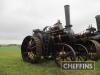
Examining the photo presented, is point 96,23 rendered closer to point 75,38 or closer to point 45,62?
point 75,38

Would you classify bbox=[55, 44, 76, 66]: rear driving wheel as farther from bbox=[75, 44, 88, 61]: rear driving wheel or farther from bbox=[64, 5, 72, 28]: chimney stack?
bbox=[64, 5, 72, 28]: chimney stack

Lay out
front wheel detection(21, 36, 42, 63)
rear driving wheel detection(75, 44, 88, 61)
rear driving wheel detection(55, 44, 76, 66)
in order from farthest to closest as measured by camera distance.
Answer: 1. rear driving wheel detection(75, 44, 88, 61)
2. front wheel detection(21, 36, 42, 63)
3. rear driving wheel detection(55, 44, 76, 66)

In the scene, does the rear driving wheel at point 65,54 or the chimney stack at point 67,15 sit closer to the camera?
the rear driving wheel at point 65,54

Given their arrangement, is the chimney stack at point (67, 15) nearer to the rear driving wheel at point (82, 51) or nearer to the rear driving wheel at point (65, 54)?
the rear driving wheel at point (82, 51)

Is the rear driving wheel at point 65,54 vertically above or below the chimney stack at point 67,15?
below

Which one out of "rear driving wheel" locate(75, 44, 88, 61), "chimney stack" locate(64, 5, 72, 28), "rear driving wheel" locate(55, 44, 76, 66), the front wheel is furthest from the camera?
"chimney stack" locate(64, 5, 72, 28)

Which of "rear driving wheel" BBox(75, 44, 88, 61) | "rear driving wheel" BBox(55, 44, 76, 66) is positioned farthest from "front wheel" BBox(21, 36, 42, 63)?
"rear driving wheel" BBox(75, 44, 88, 61)

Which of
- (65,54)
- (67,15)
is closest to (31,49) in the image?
(65,54)

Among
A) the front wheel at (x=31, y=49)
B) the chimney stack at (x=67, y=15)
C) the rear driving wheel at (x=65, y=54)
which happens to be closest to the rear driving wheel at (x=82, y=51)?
the rear driving wheel at (x=65, y=54)

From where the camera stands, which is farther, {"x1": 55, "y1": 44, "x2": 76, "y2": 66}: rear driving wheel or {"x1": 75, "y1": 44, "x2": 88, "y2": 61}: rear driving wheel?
{"x1": 75, "y1": 44, "x2": 88, "y2": 61}: rear driving wheel

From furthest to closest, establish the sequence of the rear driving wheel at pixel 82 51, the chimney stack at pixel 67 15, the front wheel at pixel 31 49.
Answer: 1. the chimney stack at pixel 67 15
2. the rear driving wheel at pixel 82 51
3. the front wheel at pixel 31 49

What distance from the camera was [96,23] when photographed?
61.7 feet

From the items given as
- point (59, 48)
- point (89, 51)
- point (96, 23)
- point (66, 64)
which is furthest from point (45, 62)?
point (66, 64)

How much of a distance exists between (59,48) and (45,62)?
2140 millimetres
